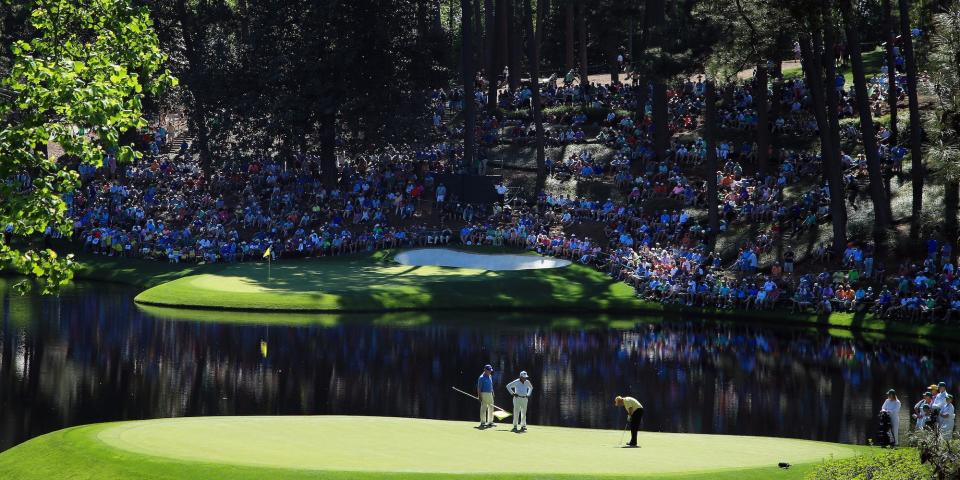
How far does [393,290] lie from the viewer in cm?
5338

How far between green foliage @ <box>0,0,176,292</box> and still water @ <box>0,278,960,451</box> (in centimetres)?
1235

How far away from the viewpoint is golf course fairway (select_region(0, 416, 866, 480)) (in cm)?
2150

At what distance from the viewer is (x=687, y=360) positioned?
39.8 meters

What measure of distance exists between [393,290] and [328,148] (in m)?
19.1

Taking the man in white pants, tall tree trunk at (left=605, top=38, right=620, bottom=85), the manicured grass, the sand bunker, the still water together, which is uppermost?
tall tree trunk at (left=605, top=38, right=620, bottom=85)

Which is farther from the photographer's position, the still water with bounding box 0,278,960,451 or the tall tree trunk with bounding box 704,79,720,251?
the tall tree trunk with bounding box 704,79,720,251

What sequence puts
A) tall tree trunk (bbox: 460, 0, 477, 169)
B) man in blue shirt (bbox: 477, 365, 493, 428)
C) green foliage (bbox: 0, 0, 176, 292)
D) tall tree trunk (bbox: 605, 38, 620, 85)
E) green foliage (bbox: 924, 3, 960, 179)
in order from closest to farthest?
green foliage (bbox: 0, 0, 176, 292)
man in blue shirt (bbox: 477, 365, 493, 428)
green foliage (bbox: 924, 3, 960, 179)
tall tree trunk (bbox: 460, 0, 477, 169)
tall tree trunk (bbox: 605, 38, 620, 85)

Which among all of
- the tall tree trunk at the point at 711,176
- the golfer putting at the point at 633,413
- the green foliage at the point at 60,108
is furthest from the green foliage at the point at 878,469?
the tall tree trunk at the point at 711,176

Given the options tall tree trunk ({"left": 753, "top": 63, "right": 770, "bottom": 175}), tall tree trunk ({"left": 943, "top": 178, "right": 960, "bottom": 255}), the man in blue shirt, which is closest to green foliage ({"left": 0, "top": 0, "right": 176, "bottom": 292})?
the man in blue shirt

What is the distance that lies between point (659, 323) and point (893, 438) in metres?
21.4

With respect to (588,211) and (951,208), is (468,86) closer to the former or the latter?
(588,211)

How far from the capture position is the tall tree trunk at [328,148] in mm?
69688

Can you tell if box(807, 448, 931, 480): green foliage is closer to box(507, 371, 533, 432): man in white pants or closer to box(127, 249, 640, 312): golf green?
box(507, 371, 533, 432): man in white pants

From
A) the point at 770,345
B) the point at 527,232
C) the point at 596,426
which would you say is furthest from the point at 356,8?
the point at 596,426
